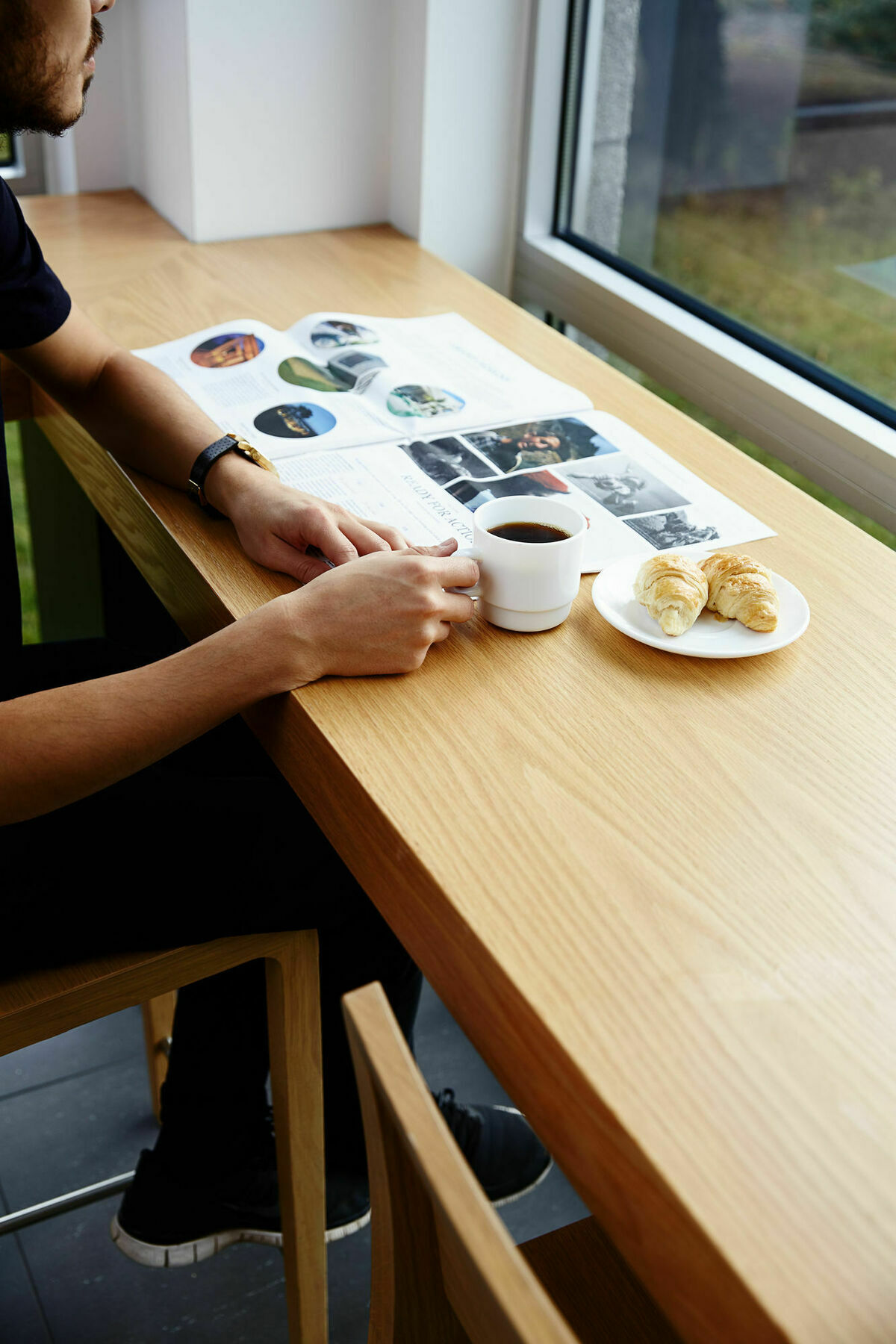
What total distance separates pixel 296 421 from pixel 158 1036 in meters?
0.73

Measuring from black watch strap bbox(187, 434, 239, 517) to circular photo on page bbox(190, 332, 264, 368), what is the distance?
274 millimetres

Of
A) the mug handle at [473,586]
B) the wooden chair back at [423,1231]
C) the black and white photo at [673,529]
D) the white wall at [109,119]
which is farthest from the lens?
the white wall at [109,119]

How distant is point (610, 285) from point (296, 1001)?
1.13 metres

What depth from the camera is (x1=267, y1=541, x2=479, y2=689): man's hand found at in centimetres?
86

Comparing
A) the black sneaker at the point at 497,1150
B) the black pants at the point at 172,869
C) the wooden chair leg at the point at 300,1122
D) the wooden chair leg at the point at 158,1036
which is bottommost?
the black sneaker at the point at 497,1150

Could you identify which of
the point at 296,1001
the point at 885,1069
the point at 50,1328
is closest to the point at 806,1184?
the point at 885,1069

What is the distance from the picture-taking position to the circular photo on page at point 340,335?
140 centimetres

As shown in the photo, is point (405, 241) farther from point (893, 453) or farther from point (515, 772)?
point (515, 772)

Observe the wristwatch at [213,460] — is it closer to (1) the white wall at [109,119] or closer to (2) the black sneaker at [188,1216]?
(2) the black sneaker at [188,1216]

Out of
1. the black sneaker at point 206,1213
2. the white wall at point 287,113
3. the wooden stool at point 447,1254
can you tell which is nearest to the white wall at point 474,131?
the white wall at point 287,113

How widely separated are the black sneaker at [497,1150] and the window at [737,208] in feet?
2.65

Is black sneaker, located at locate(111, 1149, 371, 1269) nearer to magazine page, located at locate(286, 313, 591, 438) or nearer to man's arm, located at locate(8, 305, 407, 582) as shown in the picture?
man's arm, located at locate(8, 305, 407, 582)

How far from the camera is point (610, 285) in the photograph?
1695 millimetres

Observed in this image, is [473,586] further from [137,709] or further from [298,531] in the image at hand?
[137,709]
